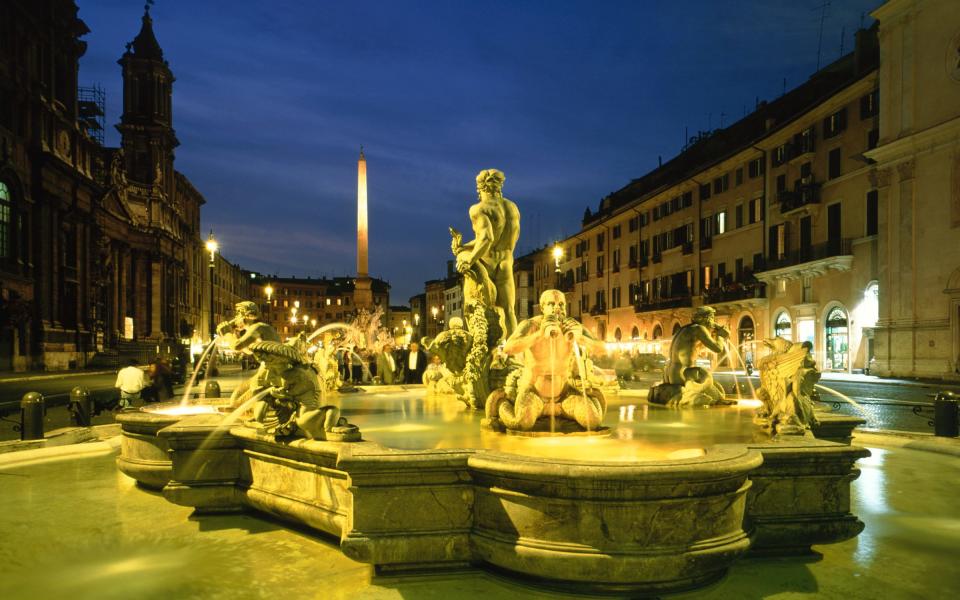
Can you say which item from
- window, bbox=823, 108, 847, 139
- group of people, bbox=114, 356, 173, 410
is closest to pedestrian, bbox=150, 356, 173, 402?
group of people, bbox=114, 356, 173, 410

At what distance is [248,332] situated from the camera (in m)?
6.98

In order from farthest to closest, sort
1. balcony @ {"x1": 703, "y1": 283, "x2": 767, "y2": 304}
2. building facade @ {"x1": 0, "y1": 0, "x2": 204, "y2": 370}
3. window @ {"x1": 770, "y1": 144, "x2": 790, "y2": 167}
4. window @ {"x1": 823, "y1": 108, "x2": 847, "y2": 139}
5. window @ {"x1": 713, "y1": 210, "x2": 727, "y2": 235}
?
window @ {"x1": 713, "y1": 210, "x2": 727, "y2": 235}, balcony @ {"x1": 703, "y1": 283, "x2": 767, "y2": 304}, window @ {"x1": 770, "y1": 144, "x2": 790, "y2": 167}, building facade @ {"x1": 0, "y1": 0, "x2": 204, "y2": 370}, window @ {"x1": 823, "y1": 108, "x2": 847, "y2": 139}

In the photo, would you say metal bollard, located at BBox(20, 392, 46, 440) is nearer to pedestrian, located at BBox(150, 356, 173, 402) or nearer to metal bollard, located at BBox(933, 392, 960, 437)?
pedestrian, located at BBox(150, 356, 173, 402)

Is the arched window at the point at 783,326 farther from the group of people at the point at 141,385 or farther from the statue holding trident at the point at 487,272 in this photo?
the group of people at the point at 141,385

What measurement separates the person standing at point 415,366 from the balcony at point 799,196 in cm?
2689

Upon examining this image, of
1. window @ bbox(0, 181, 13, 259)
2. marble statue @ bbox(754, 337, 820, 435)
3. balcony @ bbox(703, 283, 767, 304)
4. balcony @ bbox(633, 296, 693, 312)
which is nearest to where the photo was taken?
marble statue @ bbox(754, 337, 820, 435)

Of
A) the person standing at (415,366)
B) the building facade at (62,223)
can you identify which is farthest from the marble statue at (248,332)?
the building facade at (62,223)

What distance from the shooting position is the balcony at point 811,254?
33.4m

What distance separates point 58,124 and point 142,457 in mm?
40891

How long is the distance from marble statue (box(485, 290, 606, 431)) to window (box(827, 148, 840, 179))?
32905 mm

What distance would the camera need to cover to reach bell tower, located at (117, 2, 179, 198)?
6569 centimetres

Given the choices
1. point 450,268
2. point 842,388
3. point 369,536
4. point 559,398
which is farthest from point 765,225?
point 450,268

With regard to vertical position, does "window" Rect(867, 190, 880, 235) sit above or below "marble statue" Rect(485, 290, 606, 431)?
above

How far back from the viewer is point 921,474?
26.5 ft
